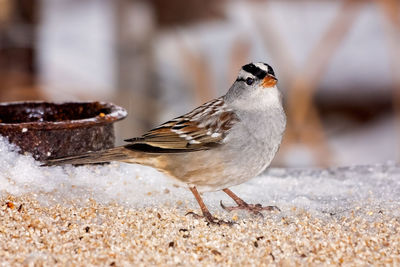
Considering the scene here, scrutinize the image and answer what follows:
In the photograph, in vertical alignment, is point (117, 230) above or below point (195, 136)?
below

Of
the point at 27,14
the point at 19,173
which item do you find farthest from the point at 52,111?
the point at 27,14

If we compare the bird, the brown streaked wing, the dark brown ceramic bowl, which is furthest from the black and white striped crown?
the dark brown ceramic bowl

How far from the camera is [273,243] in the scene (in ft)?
8.83

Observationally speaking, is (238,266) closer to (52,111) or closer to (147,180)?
(147,180)

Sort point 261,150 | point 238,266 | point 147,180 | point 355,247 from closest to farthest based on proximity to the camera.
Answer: point 238,266, point 355,247, point 261,150, point 147,180

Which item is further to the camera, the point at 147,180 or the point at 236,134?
the point at 147,180

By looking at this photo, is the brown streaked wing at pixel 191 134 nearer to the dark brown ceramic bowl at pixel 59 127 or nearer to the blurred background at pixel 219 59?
the dark brown ceramic bowl at pixel 59 127

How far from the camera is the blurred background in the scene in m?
6.98

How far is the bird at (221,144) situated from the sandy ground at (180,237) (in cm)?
17

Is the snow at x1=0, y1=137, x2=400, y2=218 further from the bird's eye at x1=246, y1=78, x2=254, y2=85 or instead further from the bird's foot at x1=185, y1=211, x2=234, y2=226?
the bird's eye at x1=246, y1=78, x2=254, y2=85

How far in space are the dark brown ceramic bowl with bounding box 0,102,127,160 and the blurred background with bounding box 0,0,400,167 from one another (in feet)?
8.72

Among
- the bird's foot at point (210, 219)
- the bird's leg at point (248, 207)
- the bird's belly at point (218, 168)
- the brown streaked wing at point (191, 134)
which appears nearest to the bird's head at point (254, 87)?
the brown streaked wing at point (191, 134)

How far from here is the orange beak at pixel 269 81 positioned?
3102 mm

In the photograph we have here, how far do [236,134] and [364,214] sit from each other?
2.13 ft
